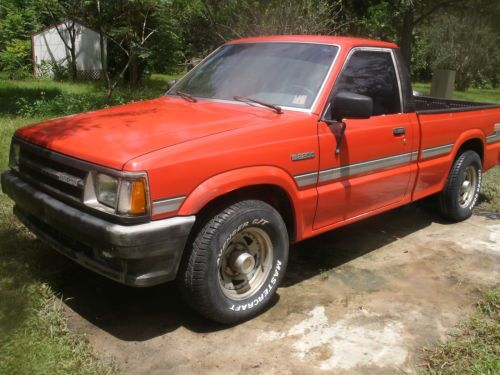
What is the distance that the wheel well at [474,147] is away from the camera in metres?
5.76

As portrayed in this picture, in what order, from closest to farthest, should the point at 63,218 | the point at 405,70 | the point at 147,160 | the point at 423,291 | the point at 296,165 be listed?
the point at 147,160, the point at 63,218, the point at 296,165, the point at 423,291, the point at 405,70

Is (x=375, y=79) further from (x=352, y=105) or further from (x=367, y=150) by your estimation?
(x=352, y=105)

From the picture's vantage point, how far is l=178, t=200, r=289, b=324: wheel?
3.26 metres

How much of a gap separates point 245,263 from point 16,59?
19894 millimetres

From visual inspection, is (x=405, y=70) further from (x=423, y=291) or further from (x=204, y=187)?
(x=204, y=187)

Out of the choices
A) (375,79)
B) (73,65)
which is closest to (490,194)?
(375,79)

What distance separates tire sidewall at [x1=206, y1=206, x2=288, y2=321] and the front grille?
870mm

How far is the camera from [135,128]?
11.5ft

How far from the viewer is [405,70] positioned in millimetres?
4953

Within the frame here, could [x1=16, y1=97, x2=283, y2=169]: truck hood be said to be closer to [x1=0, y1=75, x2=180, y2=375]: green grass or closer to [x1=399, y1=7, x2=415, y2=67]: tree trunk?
[x1=0, y1=75, x2=180, y2=375]: green grass

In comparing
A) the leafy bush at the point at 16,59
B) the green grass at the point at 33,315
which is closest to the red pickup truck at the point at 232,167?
the green grass at the point at 33,315

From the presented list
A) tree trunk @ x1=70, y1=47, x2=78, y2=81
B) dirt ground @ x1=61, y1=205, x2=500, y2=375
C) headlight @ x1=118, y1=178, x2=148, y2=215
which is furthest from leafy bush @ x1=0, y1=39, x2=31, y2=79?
headlight @ x1=118, y1=178, x2=148, y2=215

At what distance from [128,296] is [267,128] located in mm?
1549

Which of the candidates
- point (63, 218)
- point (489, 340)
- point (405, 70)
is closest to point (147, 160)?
point (63, 218)
